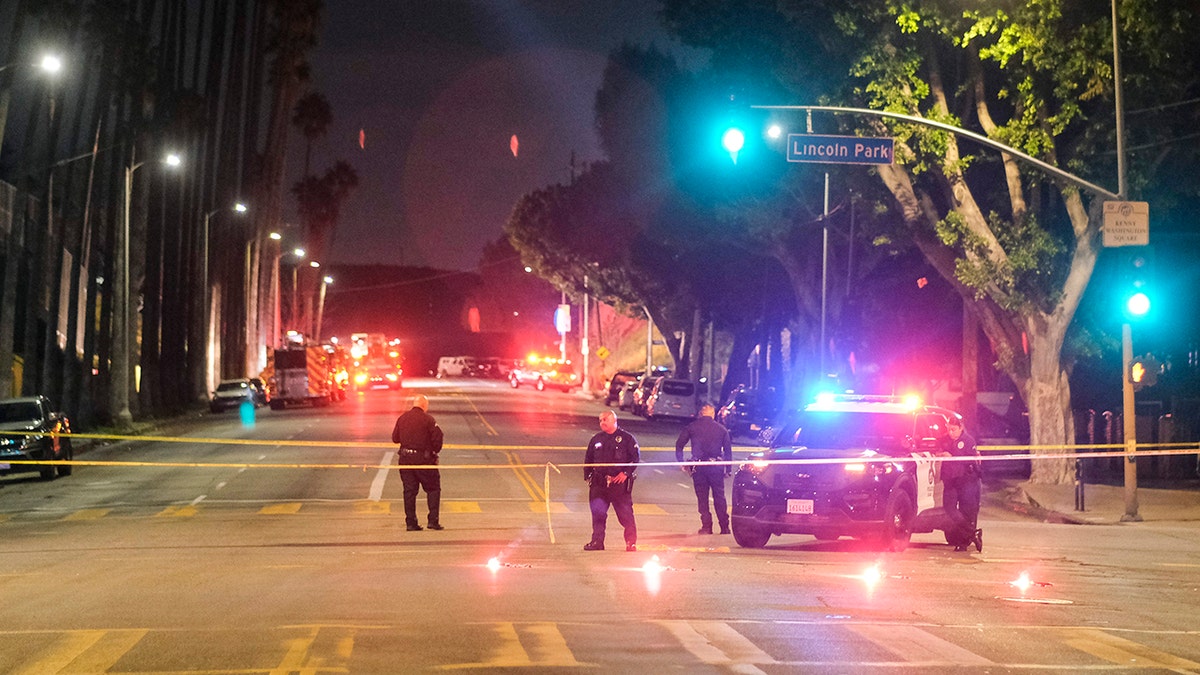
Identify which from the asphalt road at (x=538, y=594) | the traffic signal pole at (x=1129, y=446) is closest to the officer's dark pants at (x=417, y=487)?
the asphalt road at (x=538, y=594)

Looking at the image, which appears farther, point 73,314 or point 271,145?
point 271,145

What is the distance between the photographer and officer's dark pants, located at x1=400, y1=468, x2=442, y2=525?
2053 centimetres

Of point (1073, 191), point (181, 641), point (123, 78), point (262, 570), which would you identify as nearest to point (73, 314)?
point (123, 78)

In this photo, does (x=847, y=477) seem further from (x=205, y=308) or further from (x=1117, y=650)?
(x=205, y=308)

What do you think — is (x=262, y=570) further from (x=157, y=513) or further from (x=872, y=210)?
(x=872, y=210)

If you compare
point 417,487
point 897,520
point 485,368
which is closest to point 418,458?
point 417,487

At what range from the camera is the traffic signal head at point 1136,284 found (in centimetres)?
2522

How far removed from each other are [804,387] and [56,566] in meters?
39.0

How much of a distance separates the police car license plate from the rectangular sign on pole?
25.9 feet

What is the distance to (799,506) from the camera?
56.9 ft

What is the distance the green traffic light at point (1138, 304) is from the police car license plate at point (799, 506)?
10.5 meters

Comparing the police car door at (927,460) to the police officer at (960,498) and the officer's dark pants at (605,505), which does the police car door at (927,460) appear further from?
the officer's dark pants at (605,505)

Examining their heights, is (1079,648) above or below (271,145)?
below

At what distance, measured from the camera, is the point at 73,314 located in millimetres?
49469
